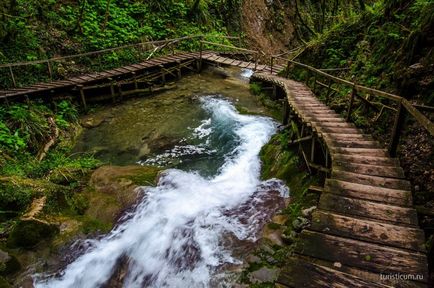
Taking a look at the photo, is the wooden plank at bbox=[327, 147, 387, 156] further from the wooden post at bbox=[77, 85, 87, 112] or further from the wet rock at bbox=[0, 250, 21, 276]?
the wooden post at bbox=[77, 85, 87, 112]

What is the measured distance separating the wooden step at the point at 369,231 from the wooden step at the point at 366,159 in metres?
1.80

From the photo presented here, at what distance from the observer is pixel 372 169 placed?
5207mm

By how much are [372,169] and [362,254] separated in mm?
2201

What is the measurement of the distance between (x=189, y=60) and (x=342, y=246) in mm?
15489

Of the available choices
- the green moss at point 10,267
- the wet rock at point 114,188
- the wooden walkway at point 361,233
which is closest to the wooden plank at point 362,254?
the wooden walkway at point 361,233

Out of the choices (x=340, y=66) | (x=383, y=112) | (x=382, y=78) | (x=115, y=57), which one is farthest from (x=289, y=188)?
(x=115, y=57)

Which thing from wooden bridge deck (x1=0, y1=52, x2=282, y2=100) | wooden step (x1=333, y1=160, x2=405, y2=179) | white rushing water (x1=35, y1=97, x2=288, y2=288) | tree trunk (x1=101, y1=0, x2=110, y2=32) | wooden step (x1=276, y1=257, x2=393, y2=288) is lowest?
white rushing water (x1=35, y1=97, x2=288, y2=288)

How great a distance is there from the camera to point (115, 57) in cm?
1550

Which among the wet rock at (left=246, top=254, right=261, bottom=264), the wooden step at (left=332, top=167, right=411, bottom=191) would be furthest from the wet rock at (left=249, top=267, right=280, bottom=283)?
the wooden step at (left=332, top=167, right=411, bottom=191)

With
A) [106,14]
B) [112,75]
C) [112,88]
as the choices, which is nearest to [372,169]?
[112,88]

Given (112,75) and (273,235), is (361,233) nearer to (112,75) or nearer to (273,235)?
(273,235)

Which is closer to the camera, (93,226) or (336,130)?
(93,226)

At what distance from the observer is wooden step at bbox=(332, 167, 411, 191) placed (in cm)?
469

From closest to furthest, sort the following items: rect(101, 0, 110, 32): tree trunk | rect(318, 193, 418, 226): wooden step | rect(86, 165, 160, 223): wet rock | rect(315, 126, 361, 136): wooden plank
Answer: rect(318, 193, 418, 226): wooden step
rect(315, 126, 361, 136): wooden plank
rect(86, 165, 160, 223): wet rock
rect(101, 0, 110, 32): tree trunk
